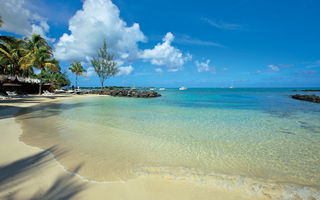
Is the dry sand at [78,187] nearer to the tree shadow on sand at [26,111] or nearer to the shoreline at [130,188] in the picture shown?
the shoreline at [130,188]

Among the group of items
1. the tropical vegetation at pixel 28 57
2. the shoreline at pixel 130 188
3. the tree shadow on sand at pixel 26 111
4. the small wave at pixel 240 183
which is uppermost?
the tropical vegetation at pixel 28 57

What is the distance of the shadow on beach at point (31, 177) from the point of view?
7.49 feet

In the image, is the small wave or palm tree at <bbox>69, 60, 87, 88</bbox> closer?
the small wave

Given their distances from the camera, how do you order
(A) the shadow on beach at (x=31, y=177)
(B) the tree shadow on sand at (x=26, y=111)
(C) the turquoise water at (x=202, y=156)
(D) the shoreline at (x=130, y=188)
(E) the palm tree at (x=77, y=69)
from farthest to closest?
(E) the palm tree at (x=77, y=69) < (B) the tree shadow on sand at (x=26, y=111) < (C) the turquoise water at (x=202, y=156) < (D) the shoreline at (x=130, y=188) < (A) the shadow on beach at (x=31, y=177)

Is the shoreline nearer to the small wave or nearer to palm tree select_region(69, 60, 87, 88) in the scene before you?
the small wave

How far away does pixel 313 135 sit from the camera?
6.06 m

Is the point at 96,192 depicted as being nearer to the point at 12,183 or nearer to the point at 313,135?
the point at 12,183

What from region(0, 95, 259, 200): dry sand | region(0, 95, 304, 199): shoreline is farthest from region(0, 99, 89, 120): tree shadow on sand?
region(0, 95, 304, 199): shoreline

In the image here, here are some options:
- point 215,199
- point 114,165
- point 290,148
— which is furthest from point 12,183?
point 290,148

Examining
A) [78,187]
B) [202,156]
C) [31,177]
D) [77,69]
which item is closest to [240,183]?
[202,156]

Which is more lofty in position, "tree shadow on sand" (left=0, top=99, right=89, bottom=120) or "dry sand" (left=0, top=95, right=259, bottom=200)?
"tree shadow on sand" (left=0, top=99, right=89, bottom=120)

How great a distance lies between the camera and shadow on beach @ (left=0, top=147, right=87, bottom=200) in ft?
7.49

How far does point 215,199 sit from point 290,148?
161 inches

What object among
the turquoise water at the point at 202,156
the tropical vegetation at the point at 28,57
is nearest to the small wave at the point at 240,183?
the turquoise water at the point at 202,156
